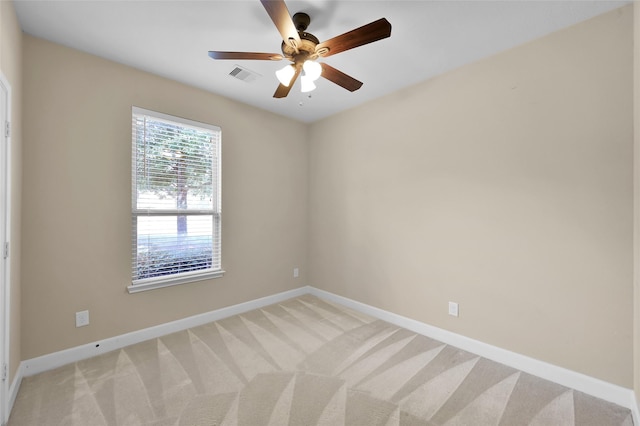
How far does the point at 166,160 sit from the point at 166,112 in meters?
0.49

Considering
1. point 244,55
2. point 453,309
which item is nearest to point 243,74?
point 244,55

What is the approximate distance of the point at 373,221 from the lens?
3.36 meters

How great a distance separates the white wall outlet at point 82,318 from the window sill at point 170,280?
1.13ft

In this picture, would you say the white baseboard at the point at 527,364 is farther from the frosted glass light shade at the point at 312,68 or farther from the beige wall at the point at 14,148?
the beige wall at the point at 14,148

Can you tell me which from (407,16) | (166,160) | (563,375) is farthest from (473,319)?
(166,160)

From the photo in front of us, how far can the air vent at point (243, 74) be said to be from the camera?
8.64 feet

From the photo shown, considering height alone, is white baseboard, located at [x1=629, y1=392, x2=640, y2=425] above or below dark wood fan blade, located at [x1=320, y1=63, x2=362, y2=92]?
below

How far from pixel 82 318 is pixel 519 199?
378 cm

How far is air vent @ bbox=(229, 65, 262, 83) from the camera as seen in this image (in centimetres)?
263

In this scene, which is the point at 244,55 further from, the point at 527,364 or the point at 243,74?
the point at 527,364

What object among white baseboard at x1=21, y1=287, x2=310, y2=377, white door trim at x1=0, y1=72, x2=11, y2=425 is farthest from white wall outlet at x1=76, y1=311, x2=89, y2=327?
white door trim at x1=0, y1=72, x2=11, y2=425

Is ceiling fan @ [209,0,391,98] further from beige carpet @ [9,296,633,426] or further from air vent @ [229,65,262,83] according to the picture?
beige carpet @ [9,296,633,426]

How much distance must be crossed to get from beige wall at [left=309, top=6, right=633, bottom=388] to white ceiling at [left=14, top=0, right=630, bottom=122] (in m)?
0.28

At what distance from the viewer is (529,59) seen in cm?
221
